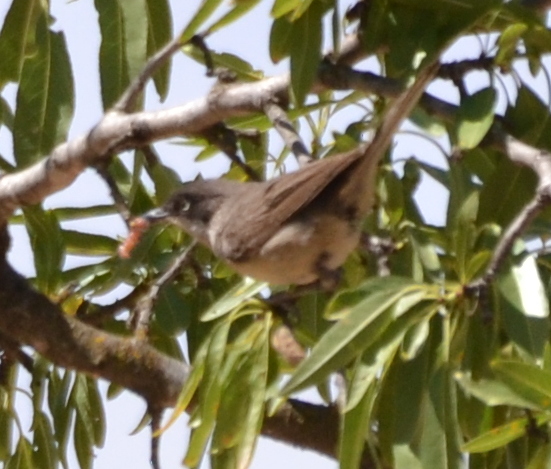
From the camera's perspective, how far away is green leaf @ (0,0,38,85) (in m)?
3.21

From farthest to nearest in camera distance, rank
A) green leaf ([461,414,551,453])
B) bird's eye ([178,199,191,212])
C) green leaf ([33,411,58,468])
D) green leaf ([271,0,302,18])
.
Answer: bird's eye ([178,199,191,212]), green leaf ([33,411,58,468]), green leaf ([271,0,302,18]), green leaf ([461,414,551,453])

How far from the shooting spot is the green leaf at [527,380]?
2078mm

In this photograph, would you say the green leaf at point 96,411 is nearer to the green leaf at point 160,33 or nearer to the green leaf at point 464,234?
the green leaf at point 160,33

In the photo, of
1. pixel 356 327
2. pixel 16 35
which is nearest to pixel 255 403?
pixel 356 327

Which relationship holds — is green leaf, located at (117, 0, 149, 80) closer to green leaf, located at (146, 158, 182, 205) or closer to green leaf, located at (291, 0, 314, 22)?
green leaf, located at (146, 158, 182, 205)

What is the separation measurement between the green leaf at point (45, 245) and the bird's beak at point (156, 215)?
283 millimetres

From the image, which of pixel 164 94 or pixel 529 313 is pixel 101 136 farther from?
pixel 529 313

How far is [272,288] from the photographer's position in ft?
11.2

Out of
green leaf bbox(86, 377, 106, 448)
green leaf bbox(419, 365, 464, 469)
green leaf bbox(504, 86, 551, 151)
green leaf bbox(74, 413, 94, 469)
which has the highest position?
green leaf bbox(504, 86, 551, 151)

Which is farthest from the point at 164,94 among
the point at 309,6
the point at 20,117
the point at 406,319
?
the point at 406,319

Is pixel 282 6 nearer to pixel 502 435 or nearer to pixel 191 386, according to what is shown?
pixel 191 386

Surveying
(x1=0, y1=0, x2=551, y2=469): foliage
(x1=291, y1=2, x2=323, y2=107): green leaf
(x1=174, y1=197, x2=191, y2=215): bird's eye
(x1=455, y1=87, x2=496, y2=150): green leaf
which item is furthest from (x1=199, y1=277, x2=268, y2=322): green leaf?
(x1=455, y1=87, x2=496, y2=150): green leaf

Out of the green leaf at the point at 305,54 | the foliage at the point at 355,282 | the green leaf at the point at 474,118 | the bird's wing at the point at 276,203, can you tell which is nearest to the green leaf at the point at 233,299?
the foliage at the point at 355,282

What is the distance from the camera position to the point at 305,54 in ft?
9.04
